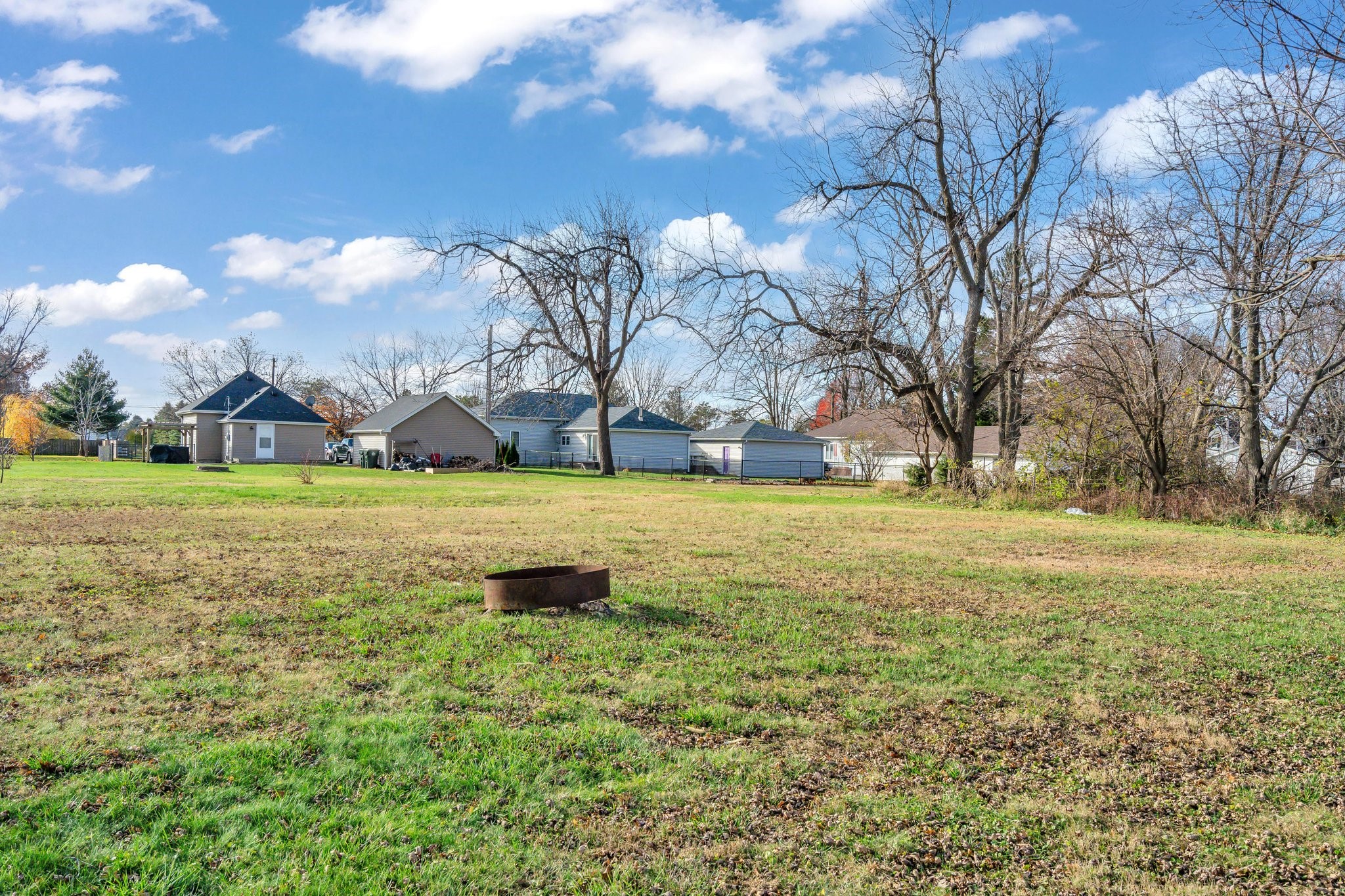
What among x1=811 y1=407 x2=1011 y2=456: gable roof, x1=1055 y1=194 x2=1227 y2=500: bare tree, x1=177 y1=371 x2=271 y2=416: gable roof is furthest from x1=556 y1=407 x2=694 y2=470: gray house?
x1=1055 y1=194 x2=1227 y2=500: bare tree

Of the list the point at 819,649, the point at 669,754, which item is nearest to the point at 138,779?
the point at 669,754

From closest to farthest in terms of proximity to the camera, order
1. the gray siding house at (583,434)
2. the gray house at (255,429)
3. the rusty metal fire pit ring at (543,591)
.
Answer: the rusty metal fire pit ring at (543,591) → the gray house at (255,429) → the gray siding house at (583,434)

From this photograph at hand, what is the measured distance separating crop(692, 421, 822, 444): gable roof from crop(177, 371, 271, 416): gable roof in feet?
90.9

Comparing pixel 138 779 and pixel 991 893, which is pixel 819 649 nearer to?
pixel 991 893

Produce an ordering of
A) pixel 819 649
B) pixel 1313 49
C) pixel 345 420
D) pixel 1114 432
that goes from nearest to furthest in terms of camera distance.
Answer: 1. pixel 819 649
2. pixel 1313 49
3. pixel 1114 432
4. pixel 345 420

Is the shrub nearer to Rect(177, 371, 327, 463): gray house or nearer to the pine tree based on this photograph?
Rect(177, 371, 327, 463): gray house

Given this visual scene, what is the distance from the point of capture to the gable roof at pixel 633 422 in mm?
51500

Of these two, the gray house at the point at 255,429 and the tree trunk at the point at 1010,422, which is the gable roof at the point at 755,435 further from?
the gray house at the point at 255,429

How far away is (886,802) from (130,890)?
9.99ft

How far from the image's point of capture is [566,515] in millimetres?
16953

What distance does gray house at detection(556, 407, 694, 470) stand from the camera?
5159 centimetres

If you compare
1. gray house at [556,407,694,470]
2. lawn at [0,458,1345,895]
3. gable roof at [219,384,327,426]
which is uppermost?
gable roof at [219,384,327,426]

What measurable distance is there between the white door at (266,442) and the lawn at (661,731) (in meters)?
38.8

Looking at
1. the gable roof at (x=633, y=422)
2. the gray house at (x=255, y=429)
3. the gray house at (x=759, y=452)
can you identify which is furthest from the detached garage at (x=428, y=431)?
the gray house at (x=759, y=452)
